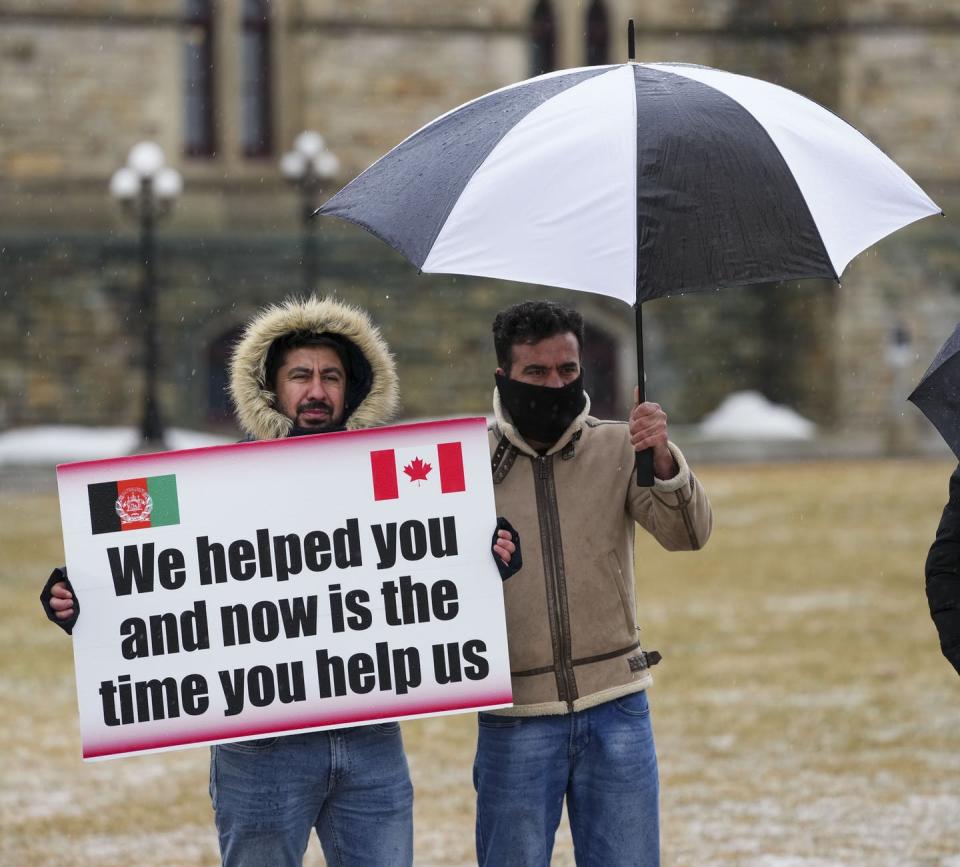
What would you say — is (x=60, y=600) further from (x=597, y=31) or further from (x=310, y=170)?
(x=597, y=31)

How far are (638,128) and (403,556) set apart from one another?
39.3 inches

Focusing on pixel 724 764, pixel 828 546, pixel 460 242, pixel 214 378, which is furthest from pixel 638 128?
pixel 214 378

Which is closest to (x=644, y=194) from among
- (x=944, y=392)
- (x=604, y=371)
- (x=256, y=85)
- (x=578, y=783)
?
(x=944, y=392)

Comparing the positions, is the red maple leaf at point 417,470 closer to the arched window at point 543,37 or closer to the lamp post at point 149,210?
the lamp post at point 149,210

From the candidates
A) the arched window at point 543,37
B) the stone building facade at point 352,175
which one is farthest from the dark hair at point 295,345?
the arched window at point 543,37

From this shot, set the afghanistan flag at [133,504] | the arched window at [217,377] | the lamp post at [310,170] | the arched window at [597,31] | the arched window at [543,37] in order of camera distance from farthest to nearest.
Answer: the arched window at [597,31]
the arched window at [543,37]
the arched window at [217,377]
the lamp post at [310,170]
the afghanistan flag at [133,504]

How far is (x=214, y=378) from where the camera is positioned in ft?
76.9

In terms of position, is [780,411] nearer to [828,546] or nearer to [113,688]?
[828,546]

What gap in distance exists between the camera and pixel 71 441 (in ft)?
70.8

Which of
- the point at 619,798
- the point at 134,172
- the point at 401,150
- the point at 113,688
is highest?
the point at 134,172

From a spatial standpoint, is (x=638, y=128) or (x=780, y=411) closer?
(x=638, y=128)

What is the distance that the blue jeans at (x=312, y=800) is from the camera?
11.6 ft

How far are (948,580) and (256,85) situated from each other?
72.9 feet

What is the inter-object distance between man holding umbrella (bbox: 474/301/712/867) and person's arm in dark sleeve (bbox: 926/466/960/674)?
525mm
